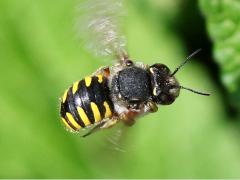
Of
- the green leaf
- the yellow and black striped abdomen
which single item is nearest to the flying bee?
the yellow and black striped abdomen

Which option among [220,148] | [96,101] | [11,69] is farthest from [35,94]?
[96,101]

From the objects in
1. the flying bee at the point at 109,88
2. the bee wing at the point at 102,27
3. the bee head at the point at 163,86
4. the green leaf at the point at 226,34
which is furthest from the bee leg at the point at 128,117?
the green leaf at the point at 226,34

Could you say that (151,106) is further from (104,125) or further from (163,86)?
(104,125)

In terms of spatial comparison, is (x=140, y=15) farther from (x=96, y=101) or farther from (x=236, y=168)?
(x=96, y=101)

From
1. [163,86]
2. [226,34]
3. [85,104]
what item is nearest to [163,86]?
[163,86]

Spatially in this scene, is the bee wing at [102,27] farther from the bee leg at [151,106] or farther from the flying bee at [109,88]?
the bee leg at [151,106]

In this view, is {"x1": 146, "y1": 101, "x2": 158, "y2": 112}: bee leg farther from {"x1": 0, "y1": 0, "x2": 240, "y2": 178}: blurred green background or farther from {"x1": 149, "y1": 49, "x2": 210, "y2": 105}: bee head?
{"x1": 0, "y1": 0, "x2": 240, "y2": 178}: blurred green background
